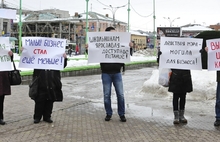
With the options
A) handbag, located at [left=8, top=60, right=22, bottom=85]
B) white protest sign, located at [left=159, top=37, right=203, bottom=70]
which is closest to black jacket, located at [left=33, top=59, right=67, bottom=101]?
handbag, located at [left=8, top=60, right=22, bottom=85]

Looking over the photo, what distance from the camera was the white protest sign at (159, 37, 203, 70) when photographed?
22.7ft

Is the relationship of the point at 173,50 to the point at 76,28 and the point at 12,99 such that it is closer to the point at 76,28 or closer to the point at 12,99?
the point at 12,99

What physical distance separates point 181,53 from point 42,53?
2.96m

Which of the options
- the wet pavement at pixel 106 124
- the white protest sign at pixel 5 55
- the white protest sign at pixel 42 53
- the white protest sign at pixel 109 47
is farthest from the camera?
the white protest sign at pixel 109 47

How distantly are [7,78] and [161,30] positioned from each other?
30.2 metres

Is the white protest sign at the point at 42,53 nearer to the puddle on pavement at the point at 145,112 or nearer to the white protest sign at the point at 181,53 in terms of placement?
the white protest sign at the point at 181,53

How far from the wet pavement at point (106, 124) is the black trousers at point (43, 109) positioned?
0.19m

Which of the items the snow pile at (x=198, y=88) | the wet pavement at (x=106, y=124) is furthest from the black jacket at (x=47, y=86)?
the snow pile at (x=198, y=88)

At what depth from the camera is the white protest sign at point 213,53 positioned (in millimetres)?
6655

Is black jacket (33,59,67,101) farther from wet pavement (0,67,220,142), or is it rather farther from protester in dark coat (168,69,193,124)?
protester in dark coat (168,69,193,124)

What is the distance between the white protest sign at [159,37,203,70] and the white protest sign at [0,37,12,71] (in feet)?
10.3

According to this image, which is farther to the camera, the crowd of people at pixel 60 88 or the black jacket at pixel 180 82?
the black jacket at pixel 180 82

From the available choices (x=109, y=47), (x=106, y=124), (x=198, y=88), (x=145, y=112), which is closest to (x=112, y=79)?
(x=109, y=47)

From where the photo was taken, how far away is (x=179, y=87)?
6.77 m
